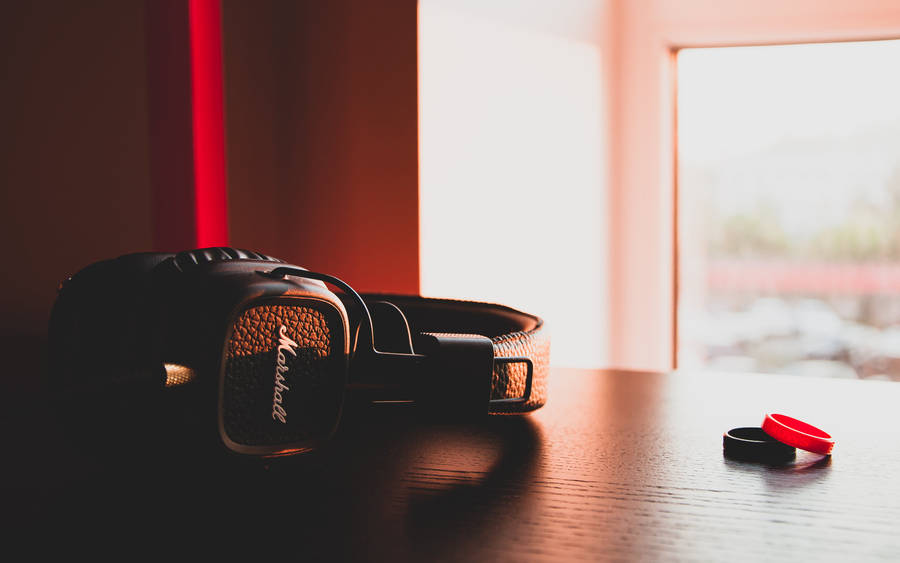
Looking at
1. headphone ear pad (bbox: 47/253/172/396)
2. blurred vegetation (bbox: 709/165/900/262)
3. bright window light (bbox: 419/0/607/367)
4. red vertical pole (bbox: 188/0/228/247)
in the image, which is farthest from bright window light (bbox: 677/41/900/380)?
headphone ear pad (bbox: 47/253/172/396)

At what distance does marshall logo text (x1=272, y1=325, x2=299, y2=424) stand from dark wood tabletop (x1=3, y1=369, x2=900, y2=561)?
0.10 ft

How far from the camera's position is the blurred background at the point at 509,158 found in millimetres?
870

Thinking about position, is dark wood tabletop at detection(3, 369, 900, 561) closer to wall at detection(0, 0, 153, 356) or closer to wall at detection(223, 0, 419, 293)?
wall at detection(0, 0, 153, 356)

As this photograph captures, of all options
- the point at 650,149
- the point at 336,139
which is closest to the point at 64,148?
the point at 336,139

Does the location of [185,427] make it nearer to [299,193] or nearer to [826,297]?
[299,193]

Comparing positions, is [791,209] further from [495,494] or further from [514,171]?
[495,494]

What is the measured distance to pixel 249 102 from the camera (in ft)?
4.05

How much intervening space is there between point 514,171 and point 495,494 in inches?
47.2

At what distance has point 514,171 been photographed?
5.05 feet

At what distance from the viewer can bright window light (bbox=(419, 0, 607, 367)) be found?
4.38 feet

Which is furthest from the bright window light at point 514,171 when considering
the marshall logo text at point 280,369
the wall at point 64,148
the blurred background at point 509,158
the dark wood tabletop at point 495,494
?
the marshall logo text at point 280,369

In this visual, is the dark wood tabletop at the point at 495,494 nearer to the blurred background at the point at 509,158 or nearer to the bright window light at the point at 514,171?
the blurred background at the point at 509,158

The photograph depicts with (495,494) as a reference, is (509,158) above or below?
above

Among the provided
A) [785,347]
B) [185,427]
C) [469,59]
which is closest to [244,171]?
[469,59]
